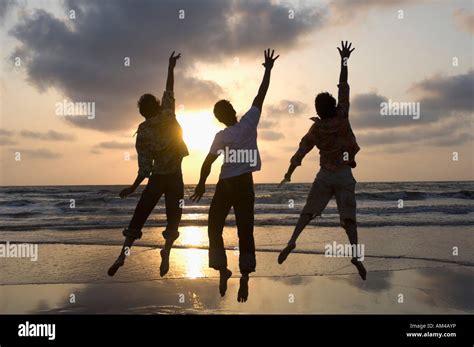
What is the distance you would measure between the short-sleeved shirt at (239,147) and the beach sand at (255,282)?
3.24m

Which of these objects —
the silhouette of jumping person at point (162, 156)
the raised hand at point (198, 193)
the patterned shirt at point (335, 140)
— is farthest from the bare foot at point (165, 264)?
the patterned shirt at point (335, 140)

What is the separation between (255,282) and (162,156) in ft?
15.3

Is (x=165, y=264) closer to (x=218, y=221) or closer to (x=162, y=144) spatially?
(x=218, y=221)

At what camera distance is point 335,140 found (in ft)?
Result: 20.9

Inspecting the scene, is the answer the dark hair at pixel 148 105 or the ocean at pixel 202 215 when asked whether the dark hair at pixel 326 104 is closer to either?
the dark hair at pixel 148 105

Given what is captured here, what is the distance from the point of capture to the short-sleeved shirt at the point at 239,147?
6.03 m

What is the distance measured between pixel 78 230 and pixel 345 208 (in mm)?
16677

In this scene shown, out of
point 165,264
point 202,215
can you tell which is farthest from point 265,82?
point 202,215

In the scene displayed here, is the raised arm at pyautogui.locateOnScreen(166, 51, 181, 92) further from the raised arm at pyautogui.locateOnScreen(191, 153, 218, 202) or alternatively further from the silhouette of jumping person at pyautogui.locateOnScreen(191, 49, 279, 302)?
the raised arm at pyautogui.locateOnScreen(191, 153, 218, 202)

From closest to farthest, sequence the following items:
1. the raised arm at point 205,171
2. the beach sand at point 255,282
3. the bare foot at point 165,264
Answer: the raised arm at point 205,171
the bare foot at point 165,264
the beach sand at point 255,282

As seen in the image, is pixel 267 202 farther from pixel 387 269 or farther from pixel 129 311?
pixel 129 311

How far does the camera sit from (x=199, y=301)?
353 inches

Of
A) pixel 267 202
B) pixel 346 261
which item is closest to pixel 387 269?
pixel 346 261
